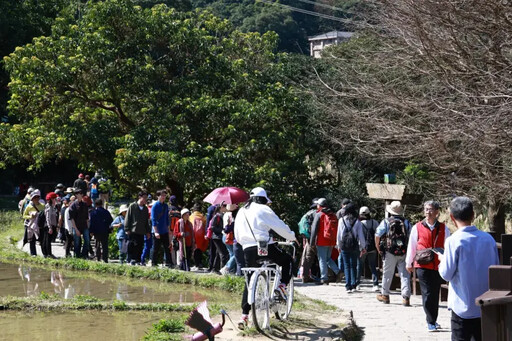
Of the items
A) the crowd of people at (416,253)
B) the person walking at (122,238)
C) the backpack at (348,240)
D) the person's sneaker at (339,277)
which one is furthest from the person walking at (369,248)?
the person walking at (122,238)

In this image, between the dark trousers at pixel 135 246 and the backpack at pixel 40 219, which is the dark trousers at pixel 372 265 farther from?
the backpack at pixel 40 219

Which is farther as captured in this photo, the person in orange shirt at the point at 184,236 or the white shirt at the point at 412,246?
the person in orange shirt at the point at 184,236

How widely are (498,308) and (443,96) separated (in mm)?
12013

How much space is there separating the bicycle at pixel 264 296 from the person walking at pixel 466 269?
3.06m

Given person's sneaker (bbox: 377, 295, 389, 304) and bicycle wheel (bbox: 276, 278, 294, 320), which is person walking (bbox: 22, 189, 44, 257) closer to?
person's sneaker (bbox: 377, 295, 389, 304)

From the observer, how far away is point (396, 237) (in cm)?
1262

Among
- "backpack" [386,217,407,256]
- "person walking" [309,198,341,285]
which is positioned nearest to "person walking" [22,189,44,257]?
"person walking" [309,198,341,285]

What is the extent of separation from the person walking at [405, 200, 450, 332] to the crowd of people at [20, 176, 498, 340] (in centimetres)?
1

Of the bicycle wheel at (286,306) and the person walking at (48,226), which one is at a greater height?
the person walking at (48,226)

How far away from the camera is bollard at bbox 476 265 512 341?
18.2ft

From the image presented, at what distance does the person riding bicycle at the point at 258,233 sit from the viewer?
983 cm

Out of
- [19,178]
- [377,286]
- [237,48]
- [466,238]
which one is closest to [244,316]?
[466,238]

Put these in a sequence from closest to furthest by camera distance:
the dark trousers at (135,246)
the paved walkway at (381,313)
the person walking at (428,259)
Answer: the paved walkway at (381,313)
the person walking at (428,259)
the dark trousers at (135,246)

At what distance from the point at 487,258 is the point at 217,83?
16.7 metres
